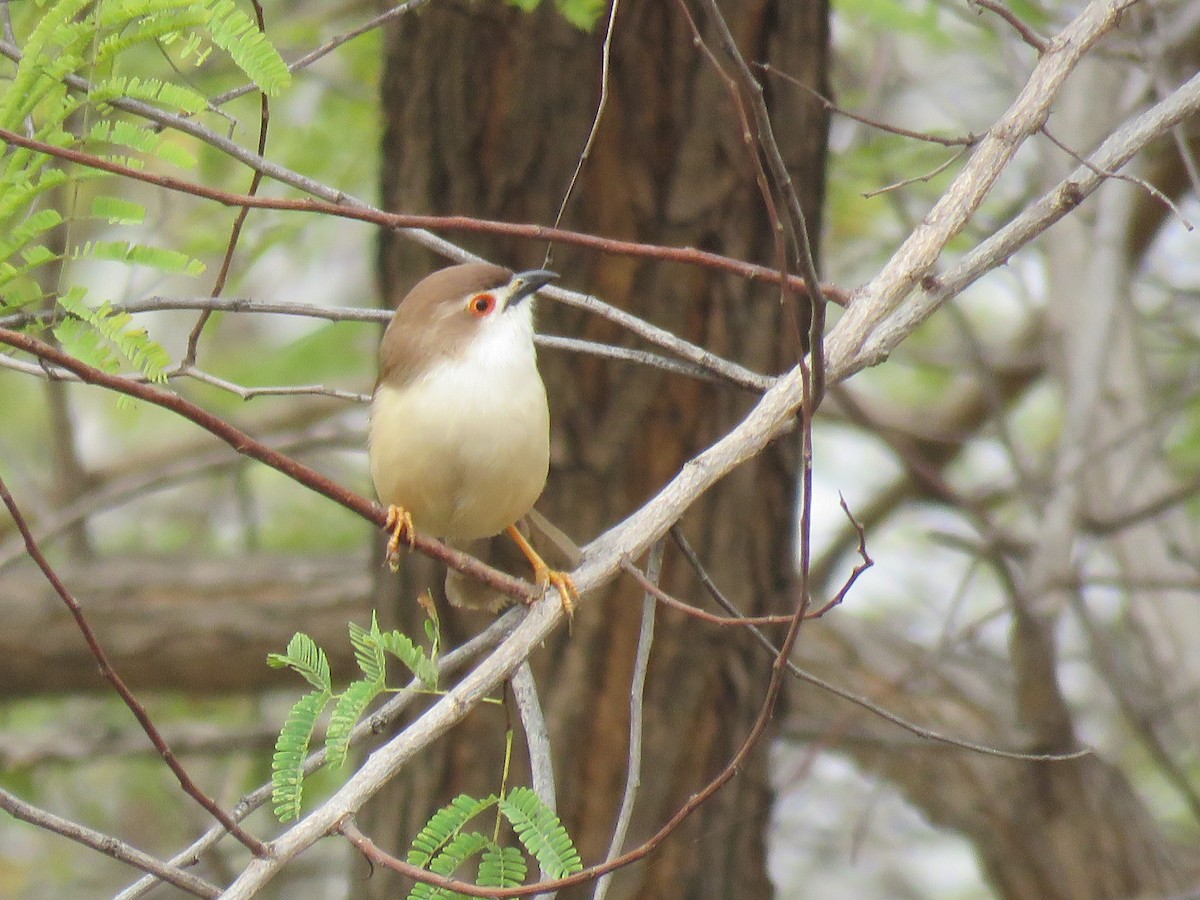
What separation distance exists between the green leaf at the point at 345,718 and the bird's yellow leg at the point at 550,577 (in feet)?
1.38

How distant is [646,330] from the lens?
313cm

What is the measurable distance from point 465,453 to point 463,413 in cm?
11

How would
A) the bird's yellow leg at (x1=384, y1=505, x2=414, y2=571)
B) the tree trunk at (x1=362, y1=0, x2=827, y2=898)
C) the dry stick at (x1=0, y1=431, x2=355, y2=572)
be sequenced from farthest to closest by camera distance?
1. the dry stick at (x1=0, y1=431, x2=355, y2=572)
2. the tree trunk at (x1=362, y1=0, x2=827, y2=898)
3. the bird's yellow leg at (x1=384, y1=505, x2=414, y2=571)

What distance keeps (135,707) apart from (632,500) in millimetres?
2779

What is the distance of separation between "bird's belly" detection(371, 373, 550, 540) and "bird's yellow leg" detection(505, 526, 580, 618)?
112 millimetres

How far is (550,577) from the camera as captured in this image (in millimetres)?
3176

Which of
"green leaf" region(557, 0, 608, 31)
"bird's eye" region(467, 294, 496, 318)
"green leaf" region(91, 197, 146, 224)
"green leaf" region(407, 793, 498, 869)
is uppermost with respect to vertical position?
"green leaf" region(557, 0, 608, 31)

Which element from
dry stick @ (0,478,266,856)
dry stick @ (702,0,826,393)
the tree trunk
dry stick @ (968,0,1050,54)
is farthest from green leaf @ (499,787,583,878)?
the tree trunk

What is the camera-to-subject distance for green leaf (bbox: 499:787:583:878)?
2.43 meters

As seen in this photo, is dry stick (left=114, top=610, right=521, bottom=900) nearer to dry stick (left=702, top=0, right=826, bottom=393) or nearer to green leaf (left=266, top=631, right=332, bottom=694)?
green leaf (left=266, top=631, right=332, bottom=694)

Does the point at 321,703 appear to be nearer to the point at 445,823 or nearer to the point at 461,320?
the point at 445,823

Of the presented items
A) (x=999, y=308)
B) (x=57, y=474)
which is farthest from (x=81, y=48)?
(x=999, y=308)

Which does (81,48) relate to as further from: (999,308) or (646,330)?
(999,308)

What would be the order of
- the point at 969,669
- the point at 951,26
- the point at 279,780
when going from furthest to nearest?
1. the point at 951,26
2. the point at 969,669
3. the point at 279,780
